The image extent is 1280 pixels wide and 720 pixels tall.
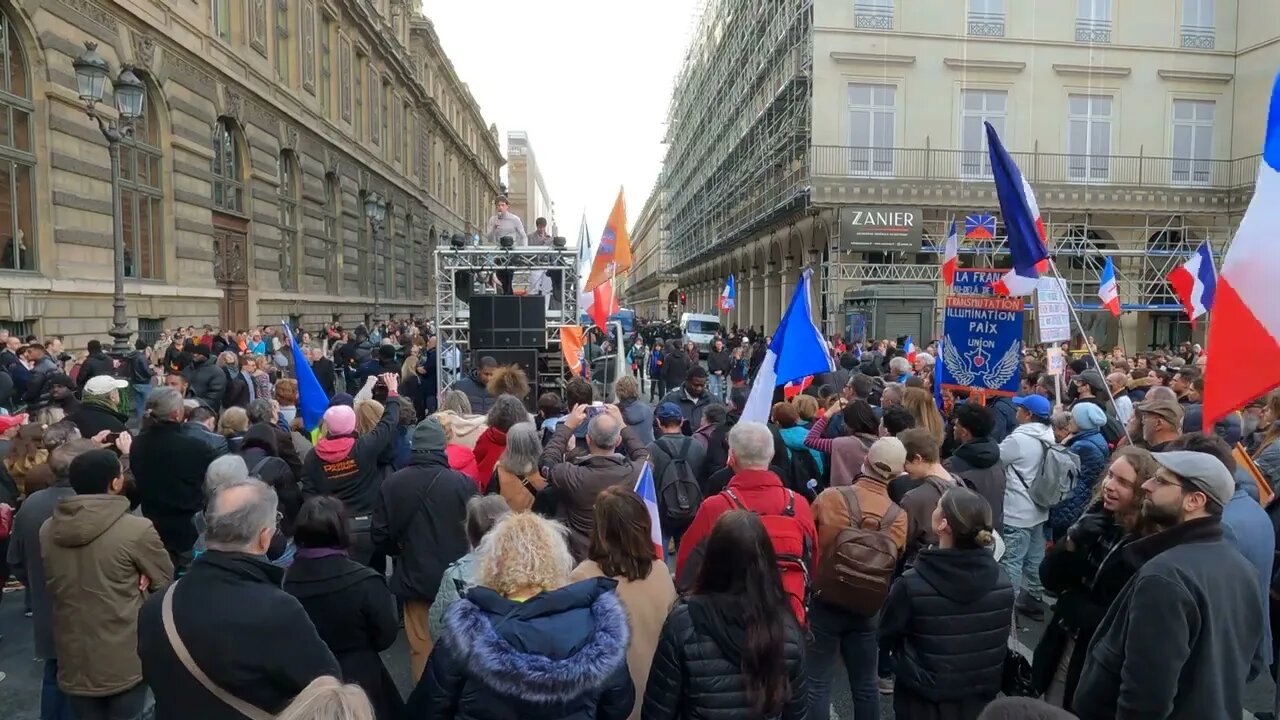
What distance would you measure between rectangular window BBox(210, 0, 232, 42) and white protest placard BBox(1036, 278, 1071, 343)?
2195 cm

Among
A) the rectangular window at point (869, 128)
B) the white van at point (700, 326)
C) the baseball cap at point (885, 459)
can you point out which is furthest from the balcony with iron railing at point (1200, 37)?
the baseball cap at point (885, 459)

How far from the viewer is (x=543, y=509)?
5.00 meters

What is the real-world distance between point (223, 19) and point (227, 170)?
13.7ft

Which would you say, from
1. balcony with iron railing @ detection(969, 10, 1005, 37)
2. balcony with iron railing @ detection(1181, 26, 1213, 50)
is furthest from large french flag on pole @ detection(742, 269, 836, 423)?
balcony with iron railing @ detection(1181, 26, 1213, 50)

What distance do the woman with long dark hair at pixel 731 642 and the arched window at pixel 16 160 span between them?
1563 cm

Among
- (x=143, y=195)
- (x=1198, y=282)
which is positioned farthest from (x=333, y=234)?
(x=1198, y=282)

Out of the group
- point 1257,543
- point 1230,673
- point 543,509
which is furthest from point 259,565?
point 1257,543

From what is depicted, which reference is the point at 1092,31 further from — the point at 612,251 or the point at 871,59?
the point at 612,251

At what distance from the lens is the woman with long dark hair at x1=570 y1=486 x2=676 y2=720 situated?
11.0ft

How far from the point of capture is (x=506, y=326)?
39.9 feet

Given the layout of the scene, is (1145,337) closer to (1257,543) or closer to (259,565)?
(1257,543)

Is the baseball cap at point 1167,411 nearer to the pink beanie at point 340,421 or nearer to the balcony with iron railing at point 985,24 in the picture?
the pink beanie at point 340,421

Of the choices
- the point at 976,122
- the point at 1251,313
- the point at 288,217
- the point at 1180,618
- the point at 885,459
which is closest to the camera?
the point at 1180,618

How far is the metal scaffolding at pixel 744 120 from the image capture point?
90.2ft
